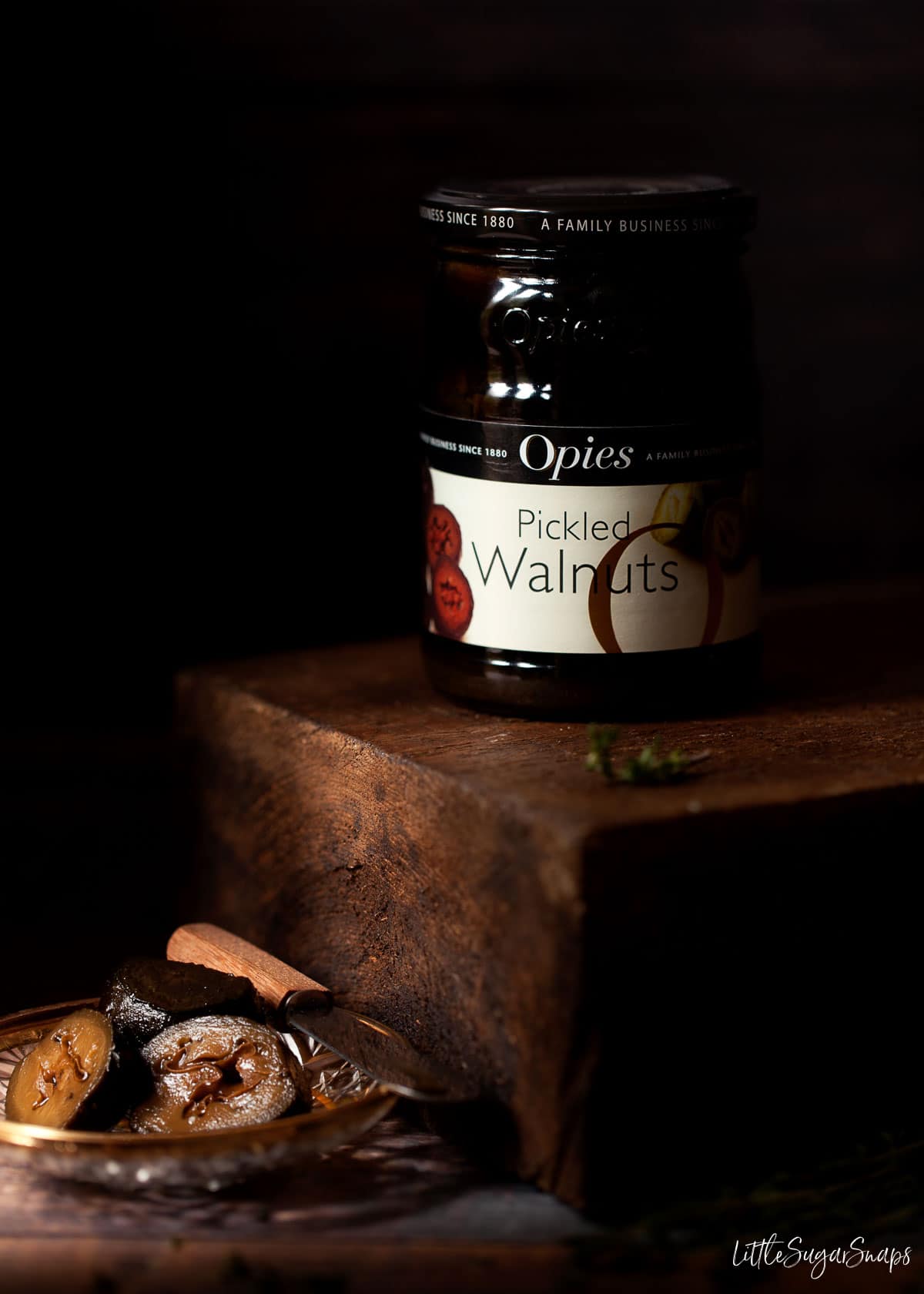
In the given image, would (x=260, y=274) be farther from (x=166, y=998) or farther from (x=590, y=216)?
(x=166, y=998)

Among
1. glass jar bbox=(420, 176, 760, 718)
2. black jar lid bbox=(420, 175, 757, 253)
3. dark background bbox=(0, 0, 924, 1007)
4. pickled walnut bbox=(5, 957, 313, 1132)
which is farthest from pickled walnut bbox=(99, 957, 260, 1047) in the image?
black jar lid bbox=(420, 175, 757, 253)

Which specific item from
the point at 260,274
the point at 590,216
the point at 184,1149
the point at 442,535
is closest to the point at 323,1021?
the point at 184,1149

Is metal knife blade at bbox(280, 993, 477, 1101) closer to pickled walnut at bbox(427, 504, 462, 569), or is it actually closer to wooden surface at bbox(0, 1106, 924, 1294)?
wooden surface at bbox(0, 1106, 924, 1294)

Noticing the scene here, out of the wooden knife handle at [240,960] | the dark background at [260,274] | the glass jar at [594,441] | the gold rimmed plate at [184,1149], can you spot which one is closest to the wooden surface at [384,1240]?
the gold rimmed plate at [184,1149]

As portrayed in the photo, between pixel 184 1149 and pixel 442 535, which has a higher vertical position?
pixel 442 535

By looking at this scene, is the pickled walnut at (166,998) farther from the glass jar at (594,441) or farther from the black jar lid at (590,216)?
the black jar lid at (590,216)

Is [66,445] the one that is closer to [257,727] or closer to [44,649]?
[44,649]
